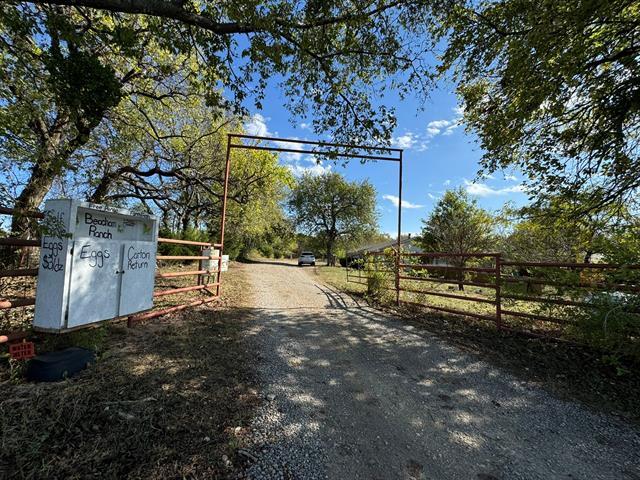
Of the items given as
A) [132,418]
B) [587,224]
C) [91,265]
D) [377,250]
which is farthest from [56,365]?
[377,250]

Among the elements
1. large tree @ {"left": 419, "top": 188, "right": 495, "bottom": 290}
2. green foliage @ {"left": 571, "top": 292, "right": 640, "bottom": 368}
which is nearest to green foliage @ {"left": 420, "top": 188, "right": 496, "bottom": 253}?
large tree @ {"left": 419, "top": 188, "right": 495, "bottom": 290}

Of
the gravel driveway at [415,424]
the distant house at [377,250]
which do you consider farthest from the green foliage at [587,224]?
the distant house at [377,250]

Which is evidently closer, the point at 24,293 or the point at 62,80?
the point at 62,80

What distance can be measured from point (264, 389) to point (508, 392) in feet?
9.06

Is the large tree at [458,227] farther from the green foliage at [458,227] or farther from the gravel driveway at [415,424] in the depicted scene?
the gravel driveway at [415,424]

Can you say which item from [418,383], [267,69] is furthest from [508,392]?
[267,69]

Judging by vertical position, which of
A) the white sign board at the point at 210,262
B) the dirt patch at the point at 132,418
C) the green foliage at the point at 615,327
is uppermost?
the white sign board at the point at 210,262

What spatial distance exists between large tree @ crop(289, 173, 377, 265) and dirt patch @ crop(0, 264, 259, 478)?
31.8 metres

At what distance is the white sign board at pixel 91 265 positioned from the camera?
315cm

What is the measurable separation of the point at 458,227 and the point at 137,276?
20.2 metres

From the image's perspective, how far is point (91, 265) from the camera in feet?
11.7

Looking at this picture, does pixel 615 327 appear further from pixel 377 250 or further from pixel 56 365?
pixel 377 250

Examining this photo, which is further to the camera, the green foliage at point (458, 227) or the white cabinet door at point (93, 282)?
the green foliage at point (458, 227)

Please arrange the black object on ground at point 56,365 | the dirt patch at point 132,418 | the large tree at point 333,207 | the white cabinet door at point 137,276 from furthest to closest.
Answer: the large tree at point 333,207
the white cabinet door at point 137,276
the black object on ground at point 56,365
the dirt patch at point 132,418
